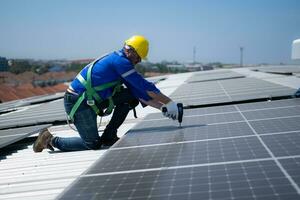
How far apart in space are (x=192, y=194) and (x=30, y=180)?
2850mm

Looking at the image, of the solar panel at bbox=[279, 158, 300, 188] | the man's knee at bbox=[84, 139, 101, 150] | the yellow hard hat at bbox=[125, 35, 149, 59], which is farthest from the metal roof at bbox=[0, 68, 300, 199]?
the solar panel at bbox=[279, 158, 300, 188]

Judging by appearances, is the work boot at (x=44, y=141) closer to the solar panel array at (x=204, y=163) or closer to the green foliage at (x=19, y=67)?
the solar panel array at (x=204, y=163)

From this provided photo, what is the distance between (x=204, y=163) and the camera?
4.18m

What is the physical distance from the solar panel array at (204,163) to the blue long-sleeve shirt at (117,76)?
0.71 metres

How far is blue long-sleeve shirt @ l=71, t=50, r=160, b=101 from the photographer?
6.30 m

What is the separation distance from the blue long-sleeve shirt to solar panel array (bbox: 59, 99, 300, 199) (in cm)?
71

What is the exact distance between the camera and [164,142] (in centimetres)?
545

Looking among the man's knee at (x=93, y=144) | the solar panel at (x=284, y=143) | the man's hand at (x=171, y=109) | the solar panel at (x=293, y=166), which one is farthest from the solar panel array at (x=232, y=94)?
the solar panel at (x=293, y=166)

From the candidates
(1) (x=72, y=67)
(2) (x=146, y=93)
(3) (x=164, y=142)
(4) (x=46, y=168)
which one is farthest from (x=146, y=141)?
(1) (x=72, y=67)

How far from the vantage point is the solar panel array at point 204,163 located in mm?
3324

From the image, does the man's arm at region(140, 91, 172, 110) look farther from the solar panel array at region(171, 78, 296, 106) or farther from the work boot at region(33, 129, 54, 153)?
the solar panel array at region(171, 78, 296, 106)

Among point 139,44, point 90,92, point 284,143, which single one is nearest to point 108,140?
point 90,92

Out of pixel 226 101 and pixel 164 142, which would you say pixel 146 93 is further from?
pixel 226 101

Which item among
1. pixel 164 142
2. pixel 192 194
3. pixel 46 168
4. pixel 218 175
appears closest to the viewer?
pixel 192 194
